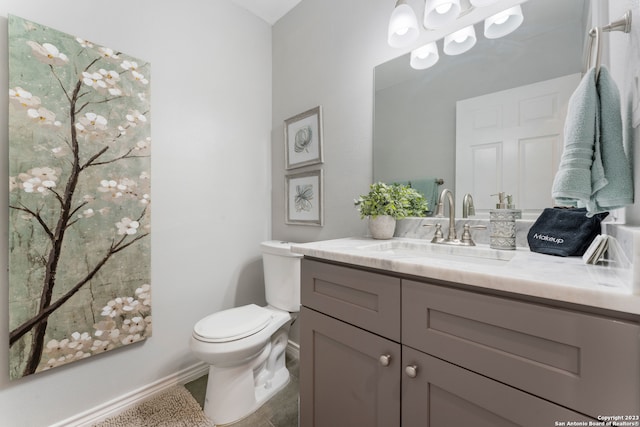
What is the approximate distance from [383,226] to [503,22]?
969mm

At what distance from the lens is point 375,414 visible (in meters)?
0.83

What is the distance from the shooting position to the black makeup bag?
32.4 inches

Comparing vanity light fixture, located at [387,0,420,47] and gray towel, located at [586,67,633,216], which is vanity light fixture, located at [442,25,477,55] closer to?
vanity light fixture, located at [387,0,420,47]

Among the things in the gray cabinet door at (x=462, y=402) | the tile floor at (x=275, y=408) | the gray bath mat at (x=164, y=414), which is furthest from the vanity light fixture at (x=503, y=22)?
the gray bath mat at (x=164, y=414)

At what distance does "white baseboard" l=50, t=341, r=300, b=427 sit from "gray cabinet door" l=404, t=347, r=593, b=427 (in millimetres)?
1423

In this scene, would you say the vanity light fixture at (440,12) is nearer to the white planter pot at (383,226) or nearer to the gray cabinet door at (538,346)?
the white planter pot at (383,226)

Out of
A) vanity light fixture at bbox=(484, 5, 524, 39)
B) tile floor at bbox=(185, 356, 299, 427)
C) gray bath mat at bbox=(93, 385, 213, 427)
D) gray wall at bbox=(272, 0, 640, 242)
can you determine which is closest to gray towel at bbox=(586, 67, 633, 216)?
vanity light fixture at bbox=(484, 5, 524, 39)

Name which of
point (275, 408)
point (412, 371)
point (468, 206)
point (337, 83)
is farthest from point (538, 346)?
point (337, 83)

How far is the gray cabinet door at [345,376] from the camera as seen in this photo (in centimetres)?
79

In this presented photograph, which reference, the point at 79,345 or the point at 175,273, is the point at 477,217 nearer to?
the point at 175,273

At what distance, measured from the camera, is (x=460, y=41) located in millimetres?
1189

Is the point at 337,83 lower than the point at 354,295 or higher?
higher

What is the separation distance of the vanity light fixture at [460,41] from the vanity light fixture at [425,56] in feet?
0.16

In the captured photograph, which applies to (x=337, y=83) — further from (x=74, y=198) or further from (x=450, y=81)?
(x=74, y=198)
